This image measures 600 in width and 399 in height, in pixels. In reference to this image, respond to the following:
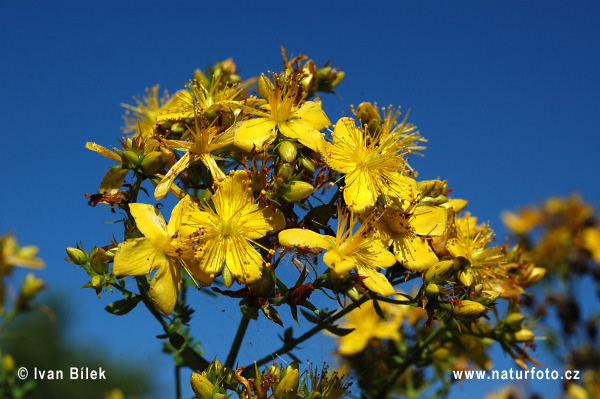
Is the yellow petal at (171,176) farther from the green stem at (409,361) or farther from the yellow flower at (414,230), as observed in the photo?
the green stem at (409,361)

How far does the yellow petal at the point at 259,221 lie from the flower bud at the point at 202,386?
0.45 metres

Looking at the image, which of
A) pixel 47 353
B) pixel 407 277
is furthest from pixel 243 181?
pixel 47 353

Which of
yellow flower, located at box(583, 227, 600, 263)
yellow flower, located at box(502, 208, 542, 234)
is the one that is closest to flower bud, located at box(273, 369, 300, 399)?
yellow flower, located at box(583, 227, 600, 263)

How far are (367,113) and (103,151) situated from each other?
37.9 inches

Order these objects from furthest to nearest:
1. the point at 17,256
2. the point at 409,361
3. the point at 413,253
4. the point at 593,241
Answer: the point at 593,241 < the point at 17,256 < the point at 409,361 < the point at 413,253

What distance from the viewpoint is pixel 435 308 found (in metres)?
1.73

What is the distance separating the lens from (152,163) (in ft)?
5.45

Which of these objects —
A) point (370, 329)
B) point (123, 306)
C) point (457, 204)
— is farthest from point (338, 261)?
point (370, 329)

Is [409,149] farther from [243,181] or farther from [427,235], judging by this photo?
[243,181]

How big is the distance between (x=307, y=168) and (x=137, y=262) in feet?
1.98

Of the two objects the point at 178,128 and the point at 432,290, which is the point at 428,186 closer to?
the point at 432,290

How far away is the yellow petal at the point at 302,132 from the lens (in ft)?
5.43

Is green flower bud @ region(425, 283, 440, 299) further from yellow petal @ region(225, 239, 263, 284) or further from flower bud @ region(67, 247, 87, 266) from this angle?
flower bud @ region(67, 247, 87, 266)

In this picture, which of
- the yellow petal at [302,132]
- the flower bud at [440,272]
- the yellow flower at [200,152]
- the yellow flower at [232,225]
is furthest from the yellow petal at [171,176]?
the flower bud at [440,272]
